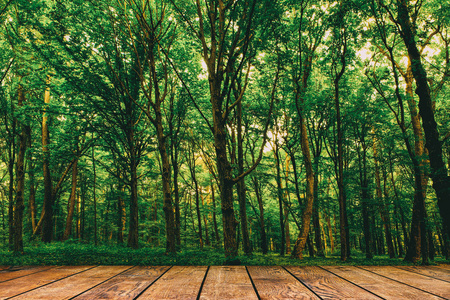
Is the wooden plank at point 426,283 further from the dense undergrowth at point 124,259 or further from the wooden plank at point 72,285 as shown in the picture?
the wooden plank at point 72,285

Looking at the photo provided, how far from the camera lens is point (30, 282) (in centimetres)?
225

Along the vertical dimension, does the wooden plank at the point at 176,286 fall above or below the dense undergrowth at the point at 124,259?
above

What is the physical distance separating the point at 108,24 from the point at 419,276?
32.5ft

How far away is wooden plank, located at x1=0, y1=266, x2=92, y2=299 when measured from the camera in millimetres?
1951

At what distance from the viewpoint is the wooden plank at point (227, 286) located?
1.80 meters

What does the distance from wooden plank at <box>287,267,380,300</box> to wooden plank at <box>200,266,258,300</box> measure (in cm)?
62

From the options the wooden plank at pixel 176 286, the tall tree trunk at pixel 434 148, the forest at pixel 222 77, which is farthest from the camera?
the forest at pixel 222 77

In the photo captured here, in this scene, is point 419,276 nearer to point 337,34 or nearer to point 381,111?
point 337,34

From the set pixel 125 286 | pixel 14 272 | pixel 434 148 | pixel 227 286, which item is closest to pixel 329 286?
pixel 227 286

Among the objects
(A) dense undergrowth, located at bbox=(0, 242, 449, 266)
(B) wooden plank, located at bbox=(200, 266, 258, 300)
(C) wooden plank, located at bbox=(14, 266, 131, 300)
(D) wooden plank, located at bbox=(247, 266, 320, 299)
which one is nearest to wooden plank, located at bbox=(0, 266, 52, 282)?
(C) wooden plank, located at bbox=(14, 266, 131, 300)

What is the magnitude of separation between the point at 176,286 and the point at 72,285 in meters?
1.05

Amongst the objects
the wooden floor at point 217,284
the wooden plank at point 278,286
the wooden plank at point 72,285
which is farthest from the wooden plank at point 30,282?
the wooden plank at point 278,286

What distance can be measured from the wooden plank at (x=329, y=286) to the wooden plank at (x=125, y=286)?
1.65 metres

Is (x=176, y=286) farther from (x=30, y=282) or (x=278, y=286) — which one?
(x=30, y=282)
